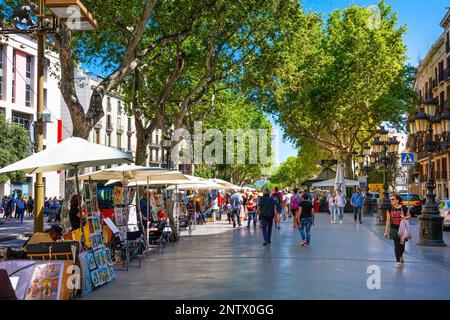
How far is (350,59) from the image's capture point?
3841cm

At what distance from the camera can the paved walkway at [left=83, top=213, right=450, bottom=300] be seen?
26.9 ft

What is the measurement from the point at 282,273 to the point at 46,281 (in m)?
4.44

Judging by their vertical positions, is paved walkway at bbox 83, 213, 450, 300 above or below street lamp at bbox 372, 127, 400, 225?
below

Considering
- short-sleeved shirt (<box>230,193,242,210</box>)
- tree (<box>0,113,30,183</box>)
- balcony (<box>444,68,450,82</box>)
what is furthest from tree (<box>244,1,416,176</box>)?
tree (<box>0,113,30,183</box>)

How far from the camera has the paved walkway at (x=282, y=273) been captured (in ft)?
26.9

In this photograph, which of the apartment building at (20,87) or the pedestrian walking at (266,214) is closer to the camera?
the pedestrian walking at (266,214)

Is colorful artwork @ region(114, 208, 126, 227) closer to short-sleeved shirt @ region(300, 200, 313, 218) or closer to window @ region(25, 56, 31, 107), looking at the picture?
short-sleeved shirt @ region(300, 200, 313, 218)

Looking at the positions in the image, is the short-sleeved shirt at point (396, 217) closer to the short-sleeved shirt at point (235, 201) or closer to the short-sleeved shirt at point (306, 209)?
the short-sleeved shirt at point (306, 209)

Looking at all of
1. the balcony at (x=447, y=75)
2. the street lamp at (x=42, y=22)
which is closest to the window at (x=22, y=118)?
the street lamp at (x=42, y=22)

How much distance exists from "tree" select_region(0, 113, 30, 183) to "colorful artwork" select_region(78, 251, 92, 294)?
29.8m

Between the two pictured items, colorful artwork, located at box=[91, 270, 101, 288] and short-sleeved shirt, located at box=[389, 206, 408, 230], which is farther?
short-sleeved shirt, located at box=[389, 206, 408, 230]

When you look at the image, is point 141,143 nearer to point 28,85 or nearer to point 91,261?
point 91,261

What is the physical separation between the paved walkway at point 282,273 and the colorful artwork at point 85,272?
139mm
